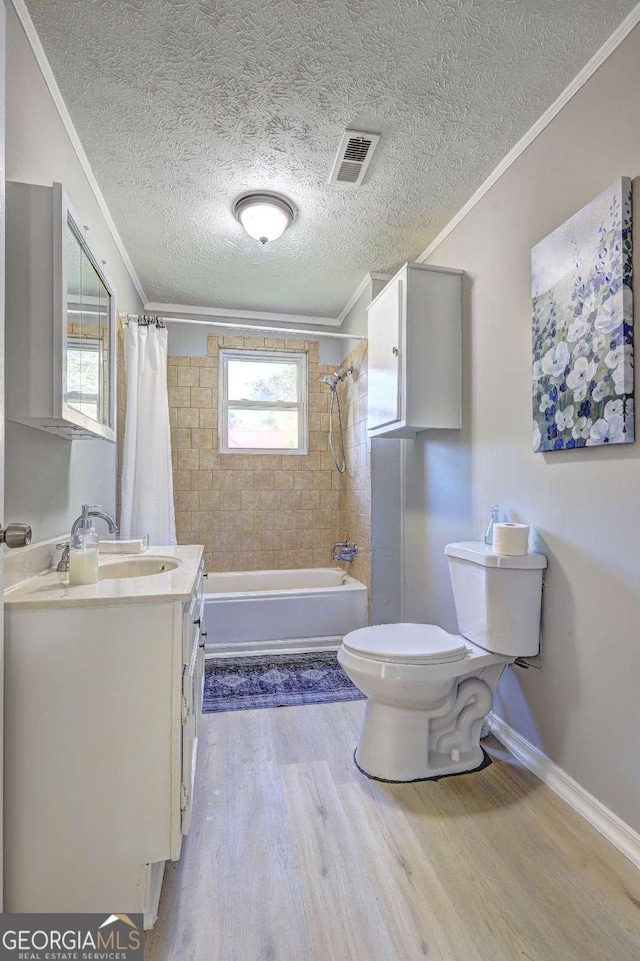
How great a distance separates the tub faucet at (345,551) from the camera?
3424 millimetres

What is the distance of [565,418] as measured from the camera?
160 centimetres

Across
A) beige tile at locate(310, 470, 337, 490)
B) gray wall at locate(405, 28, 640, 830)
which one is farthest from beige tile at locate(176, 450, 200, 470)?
gray wall at locate(405, 28, 640, 830)

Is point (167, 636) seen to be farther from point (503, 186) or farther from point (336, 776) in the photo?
point (503, 186)

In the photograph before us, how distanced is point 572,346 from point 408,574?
1.76m

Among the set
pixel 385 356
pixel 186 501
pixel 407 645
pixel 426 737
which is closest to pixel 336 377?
pixel 385 356

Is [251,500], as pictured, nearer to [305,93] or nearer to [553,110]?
[305,93]

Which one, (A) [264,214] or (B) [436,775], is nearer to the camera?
(B) [436,775]

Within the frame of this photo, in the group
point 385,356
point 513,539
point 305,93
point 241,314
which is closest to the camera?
point 305,93

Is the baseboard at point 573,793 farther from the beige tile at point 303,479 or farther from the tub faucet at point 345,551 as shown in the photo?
the beige tile at point 303,479

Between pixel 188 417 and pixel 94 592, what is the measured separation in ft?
8.41

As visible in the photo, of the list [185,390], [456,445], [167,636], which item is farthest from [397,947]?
[185,390]

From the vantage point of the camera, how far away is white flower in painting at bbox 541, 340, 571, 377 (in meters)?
1.61

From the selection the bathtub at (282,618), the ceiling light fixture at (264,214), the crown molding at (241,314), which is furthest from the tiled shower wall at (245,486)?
the ceiling light fixture at (264,214)

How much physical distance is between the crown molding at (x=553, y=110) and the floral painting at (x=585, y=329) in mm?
422
